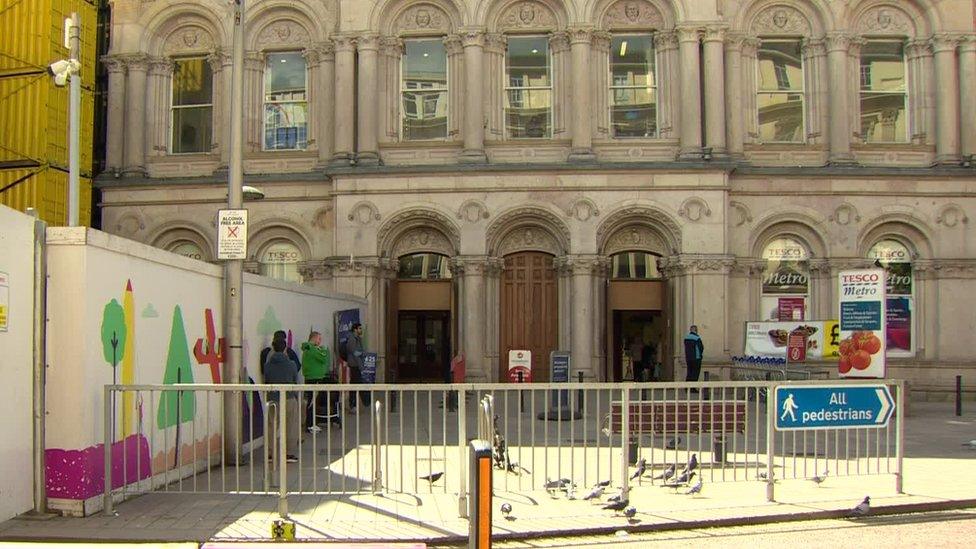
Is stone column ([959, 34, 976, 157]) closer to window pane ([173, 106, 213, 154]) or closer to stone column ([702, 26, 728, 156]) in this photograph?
stone column ([702, 26, 728, 156])

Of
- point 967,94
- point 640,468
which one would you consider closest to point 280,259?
point 640,468

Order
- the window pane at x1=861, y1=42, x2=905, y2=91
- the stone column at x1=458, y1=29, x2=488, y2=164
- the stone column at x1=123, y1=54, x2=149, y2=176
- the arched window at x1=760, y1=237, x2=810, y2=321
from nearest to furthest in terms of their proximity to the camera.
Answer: the stone column at x1=458, y1=29, x2=488, y2=164, the arched window at x1=760, y1=237, x2=810, y2=321, the window pane at x1=861, y1=42, x2=905, y2=91, the stone column at x1=123, y1=54, x2=149, y2=176

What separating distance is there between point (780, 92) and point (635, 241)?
562 centimetres

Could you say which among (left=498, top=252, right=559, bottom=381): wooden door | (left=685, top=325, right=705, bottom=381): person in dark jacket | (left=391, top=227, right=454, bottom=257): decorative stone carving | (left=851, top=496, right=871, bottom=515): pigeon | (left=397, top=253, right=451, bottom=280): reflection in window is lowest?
(left=851, top=496, right=871, bottom=515): pigeon

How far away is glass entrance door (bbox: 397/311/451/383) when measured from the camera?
89.4 feet

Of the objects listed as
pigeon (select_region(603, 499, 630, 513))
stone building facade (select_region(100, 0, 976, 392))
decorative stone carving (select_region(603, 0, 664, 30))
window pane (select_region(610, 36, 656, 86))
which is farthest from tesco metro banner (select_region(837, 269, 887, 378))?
pigeon (select_region(603, 499, 630, 513))

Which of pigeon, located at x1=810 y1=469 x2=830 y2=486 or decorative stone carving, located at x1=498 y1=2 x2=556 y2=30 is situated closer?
pigeon, located at x1=810 y1=469 x2=830 y2=486

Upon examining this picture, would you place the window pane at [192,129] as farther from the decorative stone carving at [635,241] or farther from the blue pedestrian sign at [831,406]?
the blue pedestrian sign at [831,406]

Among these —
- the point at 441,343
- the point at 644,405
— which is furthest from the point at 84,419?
the point at 441,343

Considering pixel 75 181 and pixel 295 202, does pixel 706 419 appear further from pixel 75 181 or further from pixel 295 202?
pixel 295 202

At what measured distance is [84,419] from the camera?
9.73m

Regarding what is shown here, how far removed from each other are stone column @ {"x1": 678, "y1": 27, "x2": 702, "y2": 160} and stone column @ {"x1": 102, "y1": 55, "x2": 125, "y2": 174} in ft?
48.9

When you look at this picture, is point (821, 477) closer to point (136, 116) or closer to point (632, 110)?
point (632, 110)

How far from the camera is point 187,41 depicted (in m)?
27.7
